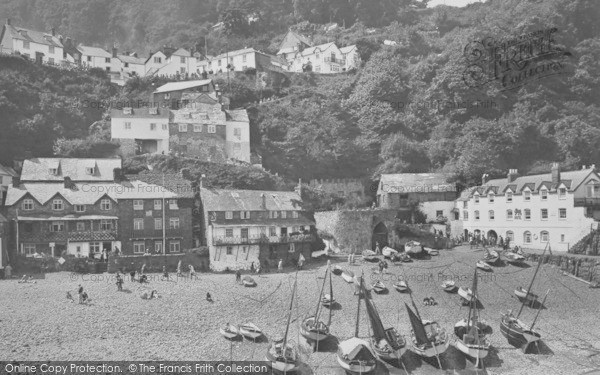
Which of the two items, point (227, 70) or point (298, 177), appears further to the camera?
point (227, 70)

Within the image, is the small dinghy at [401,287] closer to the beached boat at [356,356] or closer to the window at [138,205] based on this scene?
the beached boat at [356,356]

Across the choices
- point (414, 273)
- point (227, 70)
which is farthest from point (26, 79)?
point (414, 273)

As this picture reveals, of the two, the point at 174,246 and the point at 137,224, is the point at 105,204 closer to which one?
the point at 137,224

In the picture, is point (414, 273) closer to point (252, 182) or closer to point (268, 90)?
point (252, 182)

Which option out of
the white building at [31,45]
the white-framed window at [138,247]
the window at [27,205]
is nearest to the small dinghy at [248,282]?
the white-framed window at [138,247]

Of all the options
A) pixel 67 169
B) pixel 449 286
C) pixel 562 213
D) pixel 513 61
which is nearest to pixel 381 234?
pixel 449 286

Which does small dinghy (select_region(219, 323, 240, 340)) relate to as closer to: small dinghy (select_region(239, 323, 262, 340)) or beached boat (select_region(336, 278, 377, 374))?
small dinghy (select_region(239, 323, 262, 340))

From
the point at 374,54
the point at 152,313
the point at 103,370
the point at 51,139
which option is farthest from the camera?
the point at 374,54

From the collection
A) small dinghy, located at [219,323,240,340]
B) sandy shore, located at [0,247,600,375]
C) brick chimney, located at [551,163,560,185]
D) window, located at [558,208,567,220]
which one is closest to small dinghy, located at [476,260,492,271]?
sandy shore, located at [0,247,600,375]
